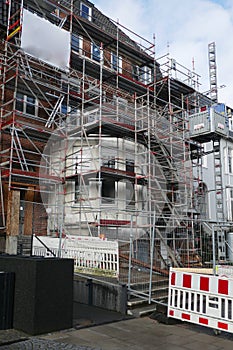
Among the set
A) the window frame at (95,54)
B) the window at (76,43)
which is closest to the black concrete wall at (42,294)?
the window at (76,43)

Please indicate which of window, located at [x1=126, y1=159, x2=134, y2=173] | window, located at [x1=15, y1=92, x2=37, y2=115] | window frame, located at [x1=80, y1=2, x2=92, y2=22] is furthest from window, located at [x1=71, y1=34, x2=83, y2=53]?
window, located at [x1=126, y1=159, x2=134, y2=173]

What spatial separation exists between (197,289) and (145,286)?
297 cm

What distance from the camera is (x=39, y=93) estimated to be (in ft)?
61.4

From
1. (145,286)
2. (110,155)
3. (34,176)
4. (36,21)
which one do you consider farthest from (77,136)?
(145,286)

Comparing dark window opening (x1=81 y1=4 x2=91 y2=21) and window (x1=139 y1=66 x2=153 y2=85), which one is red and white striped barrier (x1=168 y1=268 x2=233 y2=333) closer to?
window (x1=139 y1=66 x2=153 y2=85)

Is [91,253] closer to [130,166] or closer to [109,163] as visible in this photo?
[109,163]

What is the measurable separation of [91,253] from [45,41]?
12239 millimetres

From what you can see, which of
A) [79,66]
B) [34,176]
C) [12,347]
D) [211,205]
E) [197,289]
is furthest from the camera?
[211,205]

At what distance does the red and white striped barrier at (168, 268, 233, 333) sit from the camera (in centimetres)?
630

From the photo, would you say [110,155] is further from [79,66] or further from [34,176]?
[79,66]

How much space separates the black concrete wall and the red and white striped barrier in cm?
214

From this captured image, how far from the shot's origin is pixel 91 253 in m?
10.5

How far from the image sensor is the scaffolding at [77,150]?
16141 millimetres

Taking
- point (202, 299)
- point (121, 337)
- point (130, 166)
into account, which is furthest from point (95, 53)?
point (121, 337)
